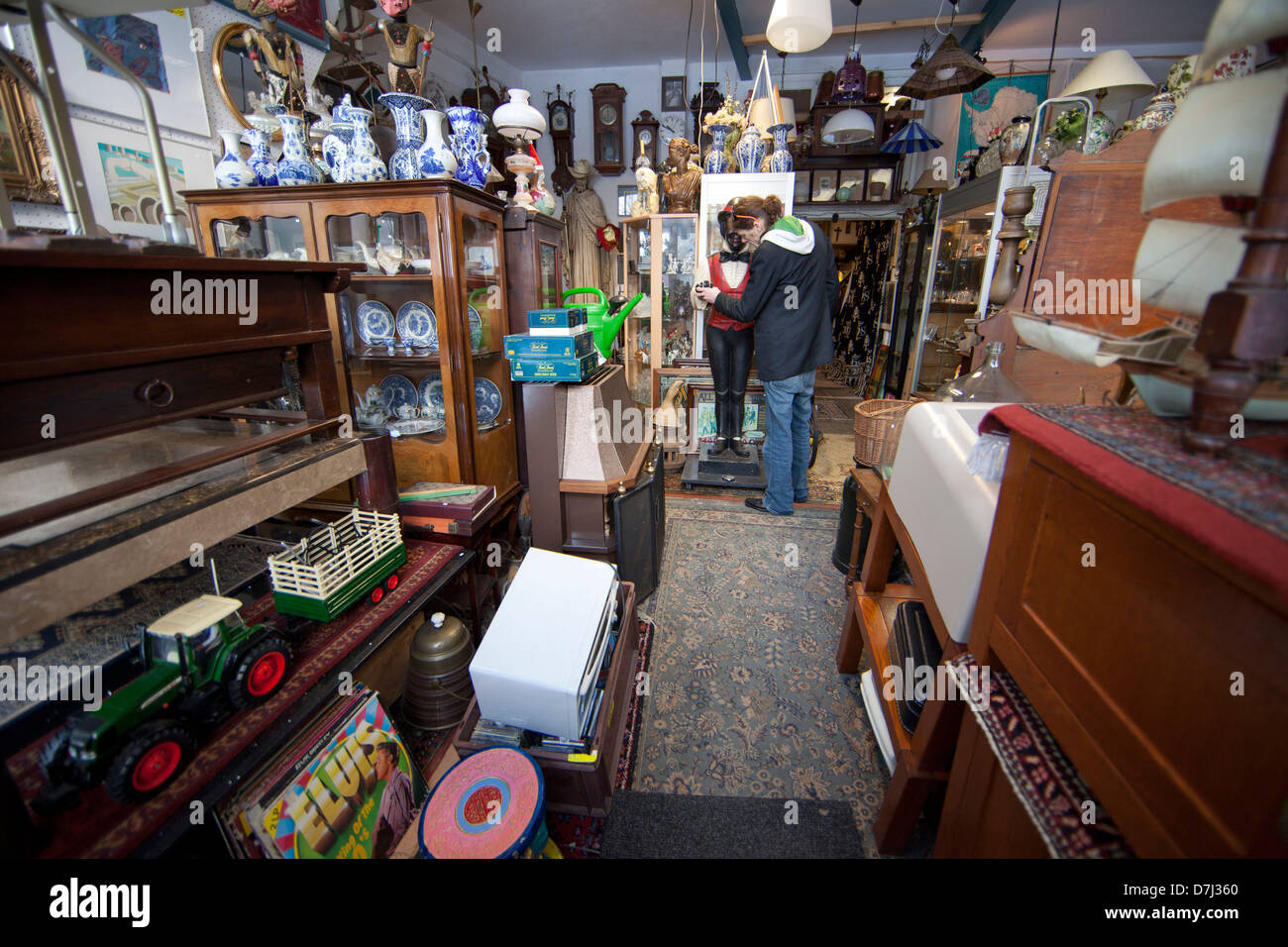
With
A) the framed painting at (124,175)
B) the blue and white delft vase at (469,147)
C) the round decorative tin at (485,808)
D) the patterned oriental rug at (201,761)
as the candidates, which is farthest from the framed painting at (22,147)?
the round decorative tin at (485,808)

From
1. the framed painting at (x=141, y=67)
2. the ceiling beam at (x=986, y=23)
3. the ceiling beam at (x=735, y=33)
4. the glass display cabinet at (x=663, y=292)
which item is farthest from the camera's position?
the ceiling beam at (x=735, y=33)

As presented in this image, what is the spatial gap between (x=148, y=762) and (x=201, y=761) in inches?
3.8

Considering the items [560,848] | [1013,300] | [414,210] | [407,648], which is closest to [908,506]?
[1013,300]

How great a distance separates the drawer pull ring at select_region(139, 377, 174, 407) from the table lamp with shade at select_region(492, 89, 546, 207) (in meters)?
2.01

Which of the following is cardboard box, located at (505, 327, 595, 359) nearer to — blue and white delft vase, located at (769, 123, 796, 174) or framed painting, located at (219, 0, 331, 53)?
framed painting, located at (219, 0, 331, 53)

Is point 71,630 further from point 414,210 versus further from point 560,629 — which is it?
point 414,210

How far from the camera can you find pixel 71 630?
4.07 feet

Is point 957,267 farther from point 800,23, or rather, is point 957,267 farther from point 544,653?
point 544,653

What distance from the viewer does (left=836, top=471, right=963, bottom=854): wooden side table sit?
4.06ft

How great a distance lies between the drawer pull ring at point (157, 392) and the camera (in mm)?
1028

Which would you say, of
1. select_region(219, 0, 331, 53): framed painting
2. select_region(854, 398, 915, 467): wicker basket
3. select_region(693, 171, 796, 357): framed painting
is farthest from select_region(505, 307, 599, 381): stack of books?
select_region(219, 0, 331, 53): framed painting

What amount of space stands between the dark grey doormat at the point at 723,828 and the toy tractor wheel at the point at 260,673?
955 mm

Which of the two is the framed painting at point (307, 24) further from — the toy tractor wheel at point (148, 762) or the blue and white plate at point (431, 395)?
the toy tractor wheel at point (148, 762)
